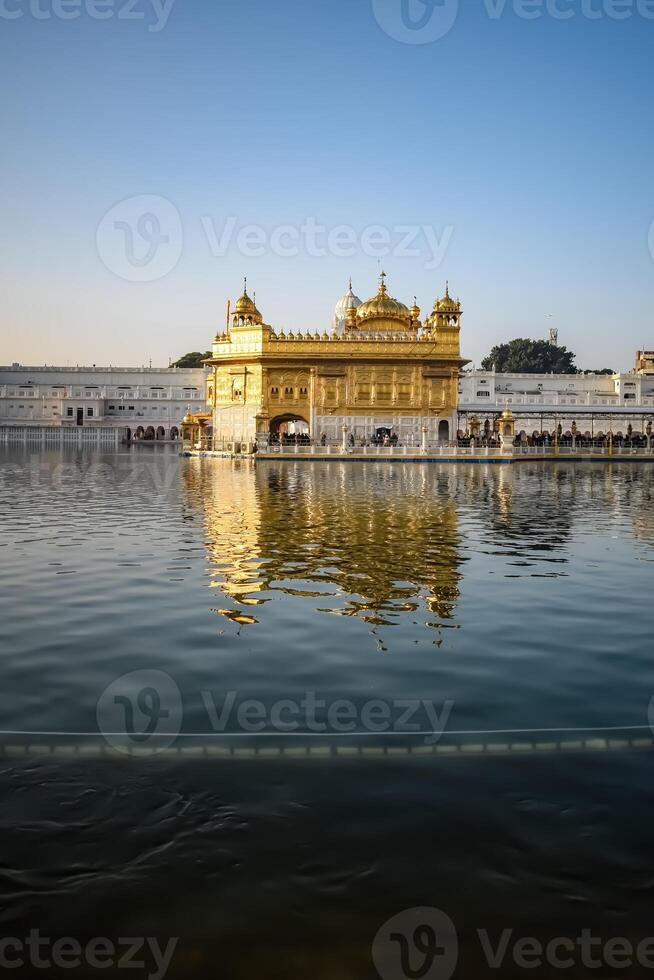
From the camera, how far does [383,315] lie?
210ft

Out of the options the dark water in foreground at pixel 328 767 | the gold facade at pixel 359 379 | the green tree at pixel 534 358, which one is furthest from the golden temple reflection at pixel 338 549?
the green tree at pixel 534 358

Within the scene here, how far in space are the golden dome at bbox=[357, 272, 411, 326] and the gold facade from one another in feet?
9.77

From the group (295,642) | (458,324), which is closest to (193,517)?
(295,642)

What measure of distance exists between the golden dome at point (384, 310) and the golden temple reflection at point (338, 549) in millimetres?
38340

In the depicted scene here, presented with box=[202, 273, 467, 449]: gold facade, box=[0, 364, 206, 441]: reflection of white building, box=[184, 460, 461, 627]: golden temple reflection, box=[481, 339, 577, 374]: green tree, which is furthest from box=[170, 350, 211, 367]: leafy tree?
box=[184, 460, 461, 627]: golden temple reflection

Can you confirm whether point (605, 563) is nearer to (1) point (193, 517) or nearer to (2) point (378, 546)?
(2) point (378, 546)

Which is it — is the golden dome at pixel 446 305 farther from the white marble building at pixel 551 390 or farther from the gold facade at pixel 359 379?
the white marble building at pixel 551 390

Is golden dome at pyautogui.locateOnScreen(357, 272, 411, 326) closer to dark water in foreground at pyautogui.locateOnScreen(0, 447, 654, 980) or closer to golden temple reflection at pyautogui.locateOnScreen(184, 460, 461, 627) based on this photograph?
golden temple reflection at pyautogui.locateOnScreen(184, 460, 461, 627)

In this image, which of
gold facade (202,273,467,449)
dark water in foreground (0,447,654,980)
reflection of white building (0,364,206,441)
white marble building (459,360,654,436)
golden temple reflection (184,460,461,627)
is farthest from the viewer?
reflection of white building (0,364,206,441)

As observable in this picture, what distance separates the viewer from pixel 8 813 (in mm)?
4441

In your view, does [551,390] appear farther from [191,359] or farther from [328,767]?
[328,767]

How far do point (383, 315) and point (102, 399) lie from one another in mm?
48187

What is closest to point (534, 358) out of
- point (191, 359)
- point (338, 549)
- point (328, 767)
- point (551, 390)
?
point (551, 390)

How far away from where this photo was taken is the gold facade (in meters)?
60.4
